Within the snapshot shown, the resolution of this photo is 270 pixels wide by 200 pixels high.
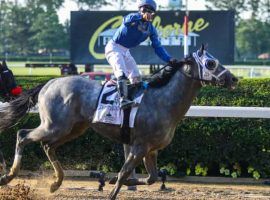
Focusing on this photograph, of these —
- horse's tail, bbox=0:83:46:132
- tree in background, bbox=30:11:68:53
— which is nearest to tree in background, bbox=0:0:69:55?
tree in background, bbox=30:11:68:53

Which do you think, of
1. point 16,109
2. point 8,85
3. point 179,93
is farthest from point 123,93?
point 8,85

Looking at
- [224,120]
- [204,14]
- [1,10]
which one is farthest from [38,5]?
[224,120]

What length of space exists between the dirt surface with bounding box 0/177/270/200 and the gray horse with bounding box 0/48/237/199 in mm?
255

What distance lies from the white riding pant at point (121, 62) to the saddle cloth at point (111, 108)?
0.59 ft

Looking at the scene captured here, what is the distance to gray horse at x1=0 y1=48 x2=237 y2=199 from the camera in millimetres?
6434

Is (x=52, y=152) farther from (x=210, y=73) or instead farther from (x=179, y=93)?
(x=210, y=73)

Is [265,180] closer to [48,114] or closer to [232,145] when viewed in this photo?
[232,145]

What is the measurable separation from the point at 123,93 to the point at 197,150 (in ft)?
7.63

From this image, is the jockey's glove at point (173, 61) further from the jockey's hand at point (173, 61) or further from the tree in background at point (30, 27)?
the tree in background at point (30, 27)

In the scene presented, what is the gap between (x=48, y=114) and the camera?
272 inches

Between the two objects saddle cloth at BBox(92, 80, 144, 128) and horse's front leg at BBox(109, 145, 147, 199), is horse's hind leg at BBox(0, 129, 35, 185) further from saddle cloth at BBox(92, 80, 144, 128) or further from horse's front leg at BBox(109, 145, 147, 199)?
horse's front leg at BBox(109, 145, 147, 199)

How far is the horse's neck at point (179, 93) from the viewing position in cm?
651

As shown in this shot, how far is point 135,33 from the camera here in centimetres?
657

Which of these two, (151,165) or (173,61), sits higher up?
(173,61)
